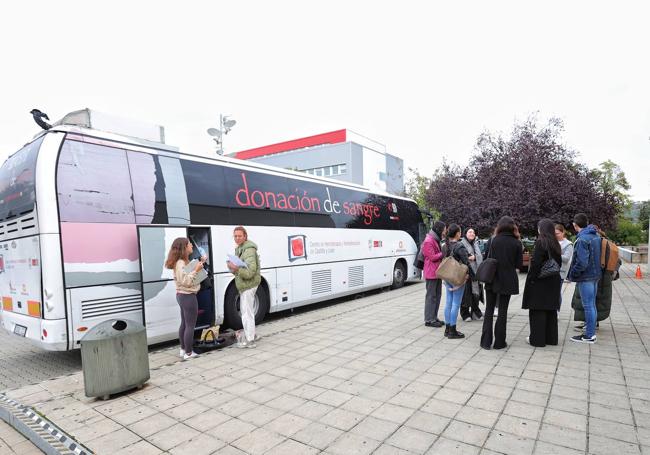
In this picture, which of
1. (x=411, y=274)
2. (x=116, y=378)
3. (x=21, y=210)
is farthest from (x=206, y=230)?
(x=411, y=274)

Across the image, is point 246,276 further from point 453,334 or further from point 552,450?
point 552,450

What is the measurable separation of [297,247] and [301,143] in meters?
50.8

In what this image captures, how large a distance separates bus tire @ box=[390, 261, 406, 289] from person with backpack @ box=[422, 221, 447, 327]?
5574mm

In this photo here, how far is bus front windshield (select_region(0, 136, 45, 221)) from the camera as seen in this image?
502 centimetres

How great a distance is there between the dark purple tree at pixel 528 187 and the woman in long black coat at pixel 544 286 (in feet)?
37.8

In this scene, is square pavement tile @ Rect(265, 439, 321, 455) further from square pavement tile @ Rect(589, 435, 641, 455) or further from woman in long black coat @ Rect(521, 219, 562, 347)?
woman in long black coat @ Rect(521, 219, 562, 347)

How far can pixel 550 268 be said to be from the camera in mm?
5203

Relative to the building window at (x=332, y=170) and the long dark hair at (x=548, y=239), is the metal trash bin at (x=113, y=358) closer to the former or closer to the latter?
the long dark hair at (x=548, y=239)

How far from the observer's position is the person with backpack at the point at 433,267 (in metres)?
6.74

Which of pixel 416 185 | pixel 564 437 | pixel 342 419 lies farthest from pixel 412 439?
pixel 416 185

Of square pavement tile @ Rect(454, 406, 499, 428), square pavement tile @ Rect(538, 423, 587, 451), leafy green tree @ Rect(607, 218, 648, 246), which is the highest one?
square pavement tile @ Rect(538, 423, 587, 451)

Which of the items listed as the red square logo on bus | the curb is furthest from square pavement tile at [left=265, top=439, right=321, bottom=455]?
the red square logo on bus

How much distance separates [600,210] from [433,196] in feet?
22.9

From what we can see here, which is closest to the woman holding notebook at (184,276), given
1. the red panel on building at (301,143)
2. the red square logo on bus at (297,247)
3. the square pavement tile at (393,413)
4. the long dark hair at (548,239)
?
the square pavement tile at (393,413)
